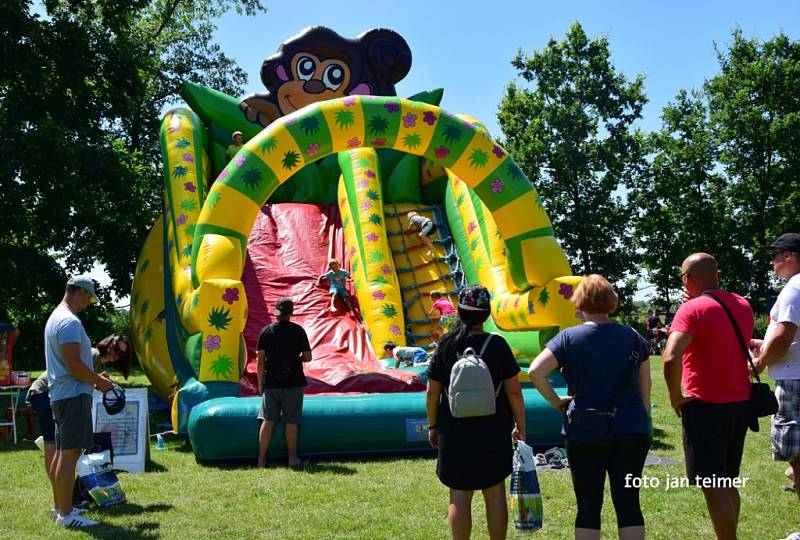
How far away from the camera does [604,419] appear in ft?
9.72

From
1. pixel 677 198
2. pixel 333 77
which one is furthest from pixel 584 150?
pixel 333 77

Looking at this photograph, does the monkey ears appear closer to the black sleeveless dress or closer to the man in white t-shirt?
the man in white t-shirt

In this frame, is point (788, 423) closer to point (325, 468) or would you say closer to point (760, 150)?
point (325, 468)

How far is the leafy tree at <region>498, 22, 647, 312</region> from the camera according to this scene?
23969 millimetres

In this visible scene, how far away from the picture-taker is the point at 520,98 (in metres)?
25.1

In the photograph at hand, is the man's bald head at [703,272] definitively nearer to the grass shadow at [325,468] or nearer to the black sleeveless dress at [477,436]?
the black sleeveless dress at [477,436]

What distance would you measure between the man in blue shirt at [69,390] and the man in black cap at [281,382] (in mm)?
1653

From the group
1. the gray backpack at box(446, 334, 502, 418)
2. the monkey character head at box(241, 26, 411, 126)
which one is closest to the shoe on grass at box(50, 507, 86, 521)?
the gray backpack at box(446, 334, 502, 418)

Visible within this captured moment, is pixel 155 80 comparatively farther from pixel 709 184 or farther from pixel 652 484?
pixel 652 484

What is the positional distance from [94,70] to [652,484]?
34.0 ft

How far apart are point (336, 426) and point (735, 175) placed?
1974cm

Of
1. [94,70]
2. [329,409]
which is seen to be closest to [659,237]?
[94,70]

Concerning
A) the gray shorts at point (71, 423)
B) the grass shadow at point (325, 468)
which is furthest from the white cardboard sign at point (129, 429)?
the gray shorts at point (71, 423)

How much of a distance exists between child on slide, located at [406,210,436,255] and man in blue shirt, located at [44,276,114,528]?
244 inches
